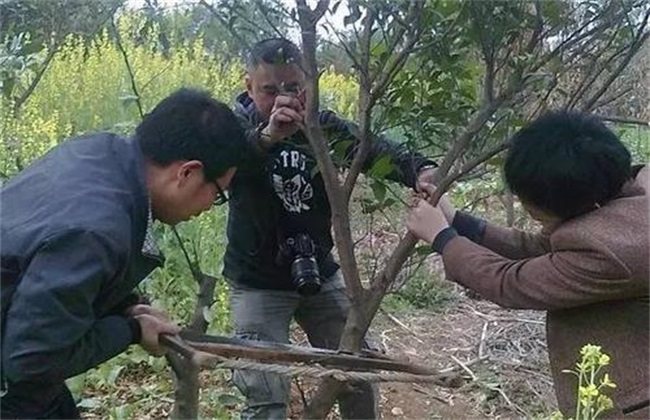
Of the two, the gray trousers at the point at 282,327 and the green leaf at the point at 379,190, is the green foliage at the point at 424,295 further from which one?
the green leaf at the point at 379,190

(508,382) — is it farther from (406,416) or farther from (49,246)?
(49,246)

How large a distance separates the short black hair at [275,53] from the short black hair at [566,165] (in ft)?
1.66

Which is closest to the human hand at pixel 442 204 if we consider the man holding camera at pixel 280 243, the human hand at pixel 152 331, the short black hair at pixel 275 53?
the man holding camera at pixel 280 243

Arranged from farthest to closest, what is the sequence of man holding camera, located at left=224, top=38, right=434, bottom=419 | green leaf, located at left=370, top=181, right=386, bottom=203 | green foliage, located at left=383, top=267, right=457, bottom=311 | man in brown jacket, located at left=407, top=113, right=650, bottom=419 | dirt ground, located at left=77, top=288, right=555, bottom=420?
green foliage, located at left=383, top=267, right=457, bottom=311 → dirt ground, located at left=77, top=288, right=555, bottom=420 → man holding camera, located at left=224, top=38, right=434, bottom=419 → green leaf, located at left=370, top=181, right=386, bottom=203 → man in brown jacket, located at left=407, top=113, right=650, bottom=419

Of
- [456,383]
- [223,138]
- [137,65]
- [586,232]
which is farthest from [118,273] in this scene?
[137,65]

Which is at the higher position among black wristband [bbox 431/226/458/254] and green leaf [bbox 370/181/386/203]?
green leaf [bbox 370/181/386/203]

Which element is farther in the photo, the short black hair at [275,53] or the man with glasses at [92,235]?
the short black hair at [275,53]

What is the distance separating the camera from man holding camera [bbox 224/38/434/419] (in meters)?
2.23

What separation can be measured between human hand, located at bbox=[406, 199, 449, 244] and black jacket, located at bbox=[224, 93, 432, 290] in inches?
14.4

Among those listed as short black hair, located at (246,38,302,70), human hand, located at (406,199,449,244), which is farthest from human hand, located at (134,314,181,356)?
short black hair, located at (246,38,302,70)

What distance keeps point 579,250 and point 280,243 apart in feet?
2.81

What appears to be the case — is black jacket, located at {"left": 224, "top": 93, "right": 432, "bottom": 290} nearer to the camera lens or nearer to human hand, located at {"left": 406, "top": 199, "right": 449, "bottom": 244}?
the camera lens

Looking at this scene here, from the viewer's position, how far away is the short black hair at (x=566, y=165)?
6.00 ft

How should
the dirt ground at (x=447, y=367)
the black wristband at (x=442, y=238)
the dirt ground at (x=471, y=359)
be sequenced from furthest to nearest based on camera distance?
the dirt ground at (x=471, y=359), the dirt ground at (x=447, y=367), the black wristband at (x=442, y=238)
